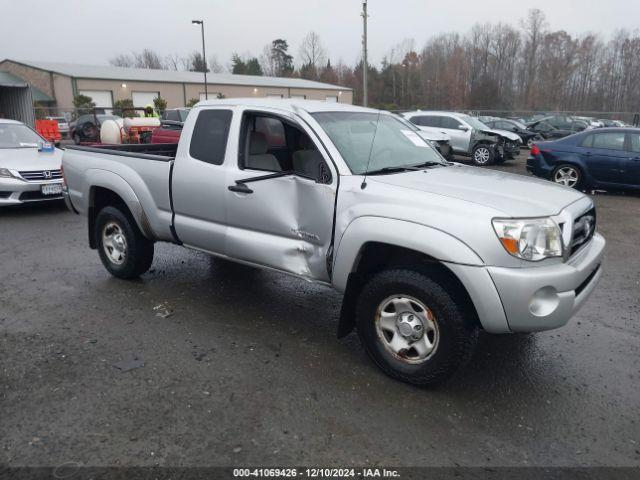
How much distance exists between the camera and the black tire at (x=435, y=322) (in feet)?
10.4

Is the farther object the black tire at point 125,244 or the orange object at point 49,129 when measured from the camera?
the orange object at point 49,129

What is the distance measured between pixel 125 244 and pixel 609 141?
34.1 feet

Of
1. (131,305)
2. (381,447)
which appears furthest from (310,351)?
(131,305)

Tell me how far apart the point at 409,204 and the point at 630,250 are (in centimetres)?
533

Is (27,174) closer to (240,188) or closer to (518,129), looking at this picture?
(240,188)

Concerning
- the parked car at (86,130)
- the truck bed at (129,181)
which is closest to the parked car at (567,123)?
the parked car at (86,130)

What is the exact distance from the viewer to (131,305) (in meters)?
4.89

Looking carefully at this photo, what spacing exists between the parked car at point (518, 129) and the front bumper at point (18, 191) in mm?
20494

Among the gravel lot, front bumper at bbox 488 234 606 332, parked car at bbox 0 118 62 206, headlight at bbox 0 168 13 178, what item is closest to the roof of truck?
the gravel lot

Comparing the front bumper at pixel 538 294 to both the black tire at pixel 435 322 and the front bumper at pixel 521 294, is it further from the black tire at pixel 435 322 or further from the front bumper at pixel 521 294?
the black tire at pixel 435 322

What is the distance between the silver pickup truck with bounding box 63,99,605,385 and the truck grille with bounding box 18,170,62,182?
4.63 meters

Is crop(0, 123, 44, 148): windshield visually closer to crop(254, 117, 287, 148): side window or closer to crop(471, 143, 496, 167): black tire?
crop(254, 117, 287, 148): side window

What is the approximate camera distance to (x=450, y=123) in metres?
16.9

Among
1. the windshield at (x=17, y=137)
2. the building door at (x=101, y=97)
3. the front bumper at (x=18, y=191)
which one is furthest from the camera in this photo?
the building door at (x=101, y=97)
